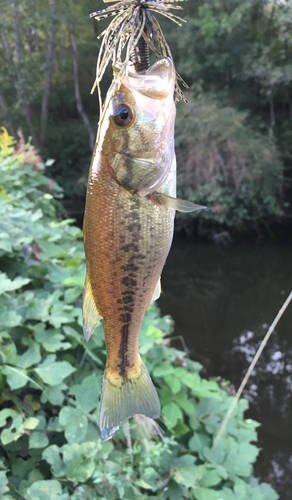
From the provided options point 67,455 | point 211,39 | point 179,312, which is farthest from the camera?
point 211,39

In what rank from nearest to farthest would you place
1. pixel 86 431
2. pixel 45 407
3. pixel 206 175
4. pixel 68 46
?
pixel 86 431 → pixel 45 407 → pixel 206 175 → pixel 68 46

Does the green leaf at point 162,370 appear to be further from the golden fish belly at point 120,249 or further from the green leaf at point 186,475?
the golden fish belly at point 120,249

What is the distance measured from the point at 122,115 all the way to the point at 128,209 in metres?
0.22

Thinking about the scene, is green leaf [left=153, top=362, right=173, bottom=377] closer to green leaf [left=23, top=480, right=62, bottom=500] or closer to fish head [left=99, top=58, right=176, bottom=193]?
green leaf [left=23, top=480, right=62, bottom=500]

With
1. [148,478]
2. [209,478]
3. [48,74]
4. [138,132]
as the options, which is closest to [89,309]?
[138,132]

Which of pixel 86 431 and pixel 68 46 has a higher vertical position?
pixel 68 46

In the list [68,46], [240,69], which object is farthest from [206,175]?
[68,46]

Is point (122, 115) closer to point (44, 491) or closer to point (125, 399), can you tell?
point (125, 399)

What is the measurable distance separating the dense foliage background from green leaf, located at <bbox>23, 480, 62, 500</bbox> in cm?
966

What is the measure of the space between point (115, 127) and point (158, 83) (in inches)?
5.2

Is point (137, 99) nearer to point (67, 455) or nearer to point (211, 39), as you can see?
point (67, 455)

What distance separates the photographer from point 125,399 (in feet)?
2.63

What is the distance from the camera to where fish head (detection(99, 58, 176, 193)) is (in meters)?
0.73

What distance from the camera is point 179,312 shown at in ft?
24.5
